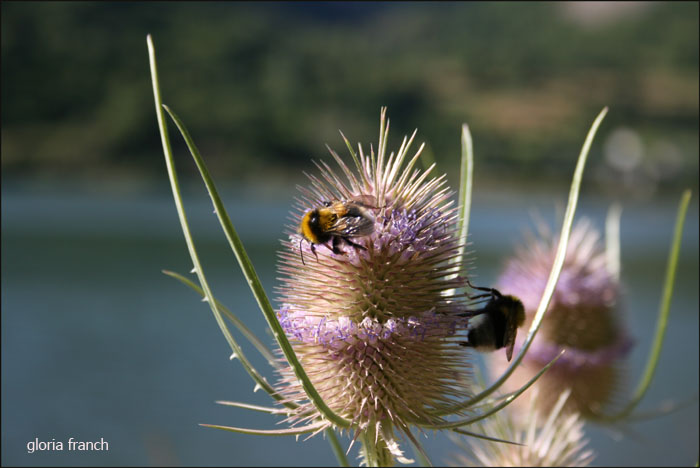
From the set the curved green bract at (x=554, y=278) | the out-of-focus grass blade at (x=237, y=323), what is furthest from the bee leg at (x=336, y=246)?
the curved green bract at (x=554, y=278)

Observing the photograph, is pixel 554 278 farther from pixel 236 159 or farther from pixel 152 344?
pixel 236 159

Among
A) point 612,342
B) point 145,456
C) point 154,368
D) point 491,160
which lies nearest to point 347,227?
point 612,342

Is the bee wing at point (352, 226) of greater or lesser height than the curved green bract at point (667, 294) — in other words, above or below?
above

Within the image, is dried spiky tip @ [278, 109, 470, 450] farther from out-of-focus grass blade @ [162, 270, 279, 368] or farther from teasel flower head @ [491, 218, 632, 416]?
teasel flower head @ [491, 218, 632, 416]

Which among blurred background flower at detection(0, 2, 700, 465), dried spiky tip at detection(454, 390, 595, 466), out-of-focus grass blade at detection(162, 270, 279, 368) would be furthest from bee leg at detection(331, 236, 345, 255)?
blurred background flower at detection(0, 2, 700, 465)

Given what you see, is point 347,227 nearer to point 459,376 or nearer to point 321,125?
point 459,376

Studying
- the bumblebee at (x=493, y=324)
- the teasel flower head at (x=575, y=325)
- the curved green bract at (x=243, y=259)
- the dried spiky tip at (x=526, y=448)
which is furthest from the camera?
the teasel flower head at (x=575, y=325)

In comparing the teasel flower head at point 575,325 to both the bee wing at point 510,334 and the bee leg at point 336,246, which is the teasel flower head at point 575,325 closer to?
the bee wing at point 510,334
